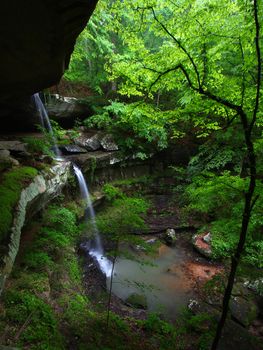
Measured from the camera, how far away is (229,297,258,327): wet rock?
7.06 m

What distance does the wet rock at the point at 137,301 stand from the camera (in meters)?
7.42

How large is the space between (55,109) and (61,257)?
980 cm

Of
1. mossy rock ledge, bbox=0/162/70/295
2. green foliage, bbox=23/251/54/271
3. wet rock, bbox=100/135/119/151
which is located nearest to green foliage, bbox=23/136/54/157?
mossy rock ledge, bbox=0/162/70/295

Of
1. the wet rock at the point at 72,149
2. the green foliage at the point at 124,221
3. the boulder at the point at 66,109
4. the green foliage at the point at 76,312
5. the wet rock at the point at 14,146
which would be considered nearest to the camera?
the green foliage at the point at 76,312

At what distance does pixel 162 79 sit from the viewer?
5801mm

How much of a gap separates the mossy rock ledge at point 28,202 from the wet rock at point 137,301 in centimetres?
365

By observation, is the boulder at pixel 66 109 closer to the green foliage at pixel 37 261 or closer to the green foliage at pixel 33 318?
the green foliage at pixel 37 261

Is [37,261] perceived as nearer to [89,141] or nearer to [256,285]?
[256,285]

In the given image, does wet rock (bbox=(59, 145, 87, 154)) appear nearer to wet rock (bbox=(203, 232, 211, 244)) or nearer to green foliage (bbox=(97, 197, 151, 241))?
wet rock (bbox=(203, 232, 211, 244))

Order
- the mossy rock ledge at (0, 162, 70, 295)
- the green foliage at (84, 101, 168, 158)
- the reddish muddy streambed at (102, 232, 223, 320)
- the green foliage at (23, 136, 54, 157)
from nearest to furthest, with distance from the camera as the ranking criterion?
the mossy rock ledge at (0, 162, 70, 295)
the reddish muddy streambed at (102, 232, 223, 320)
the green foliage at (23, 136, 54, 157)
the green foliage at (84, 101, 168, 158)

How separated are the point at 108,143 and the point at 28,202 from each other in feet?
32.4

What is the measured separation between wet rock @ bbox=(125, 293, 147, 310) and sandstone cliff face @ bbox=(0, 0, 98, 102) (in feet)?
20.8

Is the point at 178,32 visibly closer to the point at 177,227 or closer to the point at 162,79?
the point at 162,79

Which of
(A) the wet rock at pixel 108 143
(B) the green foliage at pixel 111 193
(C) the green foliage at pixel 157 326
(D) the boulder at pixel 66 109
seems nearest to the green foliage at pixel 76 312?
(C) the green foliage at pixel 157 326
